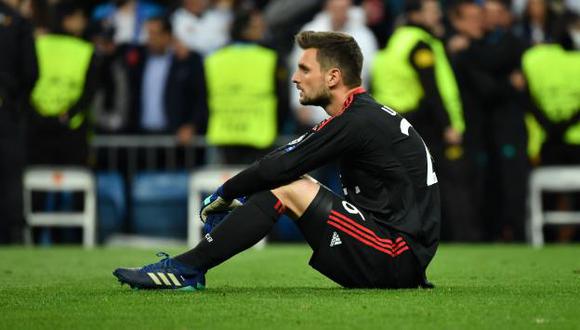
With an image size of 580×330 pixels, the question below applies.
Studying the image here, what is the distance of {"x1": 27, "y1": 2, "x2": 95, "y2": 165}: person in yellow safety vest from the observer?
15.8 meters

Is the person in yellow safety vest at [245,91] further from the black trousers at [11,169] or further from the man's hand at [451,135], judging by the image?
the black trousers at [11,169]

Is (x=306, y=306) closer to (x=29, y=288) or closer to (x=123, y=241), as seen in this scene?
(x=29, y=288)

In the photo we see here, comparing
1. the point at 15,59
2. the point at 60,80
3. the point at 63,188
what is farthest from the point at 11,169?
the point at 60,80

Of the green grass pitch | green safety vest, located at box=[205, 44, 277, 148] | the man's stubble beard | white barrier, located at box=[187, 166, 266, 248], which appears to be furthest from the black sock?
green safety vest, located at box=[205, 44, 277, 148]

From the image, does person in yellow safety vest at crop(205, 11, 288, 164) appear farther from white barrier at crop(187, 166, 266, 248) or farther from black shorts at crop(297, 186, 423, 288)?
black shorts at crop(297, 186, 423, 288)

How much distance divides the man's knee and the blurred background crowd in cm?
773

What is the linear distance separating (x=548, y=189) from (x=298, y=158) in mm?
9400

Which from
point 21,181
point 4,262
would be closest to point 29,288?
point 4,262

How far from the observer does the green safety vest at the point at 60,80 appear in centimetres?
1579

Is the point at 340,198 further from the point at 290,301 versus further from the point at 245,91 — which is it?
the point at 245,91

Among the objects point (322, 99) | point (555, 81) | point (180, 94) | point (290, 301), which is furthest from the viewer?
point (180, 94)

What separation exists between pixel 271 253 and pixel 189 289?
19.5ft

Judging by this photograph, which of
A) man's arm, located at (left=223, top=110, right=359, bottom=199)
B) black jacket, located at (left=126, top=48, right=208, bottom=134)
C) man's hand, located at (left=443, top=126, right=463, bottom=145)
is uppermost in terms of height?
man's arm, located at (left=223, top=110, right=359, bottom=199)

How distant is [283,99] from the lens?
15.8 m
